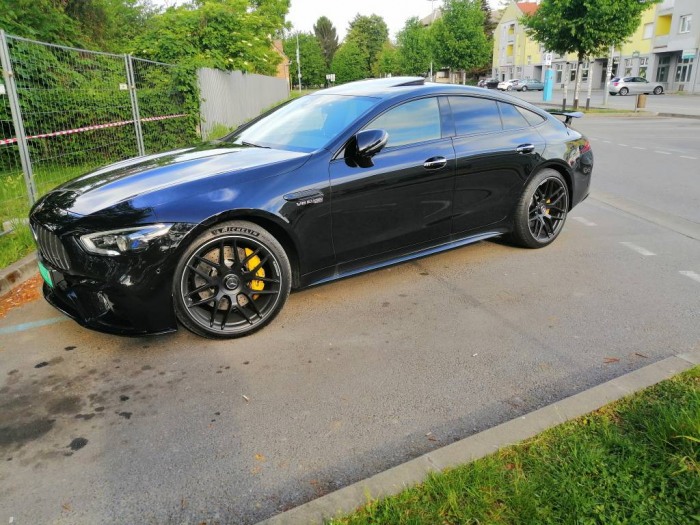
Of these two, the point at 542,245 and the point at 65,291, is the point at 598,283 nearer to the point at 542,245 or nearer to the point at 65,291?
the point at 542,245

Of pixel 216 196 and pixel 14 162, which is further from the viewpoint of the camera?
pixel 14 162

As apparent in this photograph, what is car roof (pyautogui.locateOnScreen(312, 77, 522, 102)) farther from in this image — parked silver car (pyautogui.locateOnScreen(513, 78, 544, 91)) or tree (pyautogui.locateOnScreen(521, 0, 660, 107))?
parked silver car (pyautogui.locateOnScreen(513, 78, 544, 91))

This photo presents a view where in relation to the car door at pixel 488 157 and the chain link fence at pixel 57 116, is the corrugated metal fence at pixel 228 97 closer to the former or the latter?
the chain link fence at pixel 57 116

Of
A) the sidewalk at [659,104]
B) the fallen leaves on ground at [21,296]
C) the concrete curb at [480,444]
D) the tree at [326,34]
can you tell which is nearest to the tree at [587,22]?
the sidewalk at [659,104]

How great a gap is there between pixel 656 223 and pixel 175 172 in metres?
5.52

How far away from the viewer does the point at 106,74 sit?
334 inches

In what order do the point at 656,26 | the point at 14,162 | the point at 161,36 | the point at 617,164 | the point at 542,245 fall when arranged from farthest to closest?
the point at 656,26 → the point at 161,36 → the point at 617,164 → the point at 14,162 → the point at 542,245

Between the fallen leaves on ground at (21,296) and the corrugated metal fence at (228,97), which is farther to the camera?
the corrugated metal fence at (228,97)

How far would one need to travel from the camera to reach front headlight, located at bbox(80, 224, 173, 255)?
10.4ft

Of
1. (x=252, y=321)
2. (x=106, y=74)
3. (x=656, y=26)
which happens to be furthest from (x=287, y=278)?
(x=656, y=26)

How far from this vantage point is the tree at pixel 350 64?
89000mm

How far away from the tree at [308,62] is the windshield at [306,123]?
94.1m

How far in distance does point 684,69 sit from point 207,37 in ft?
149

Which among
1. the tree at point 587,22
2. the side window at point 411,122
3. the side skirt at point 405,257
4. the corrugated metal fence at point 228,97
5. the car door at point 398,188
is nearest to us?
the car door at point 398,188
